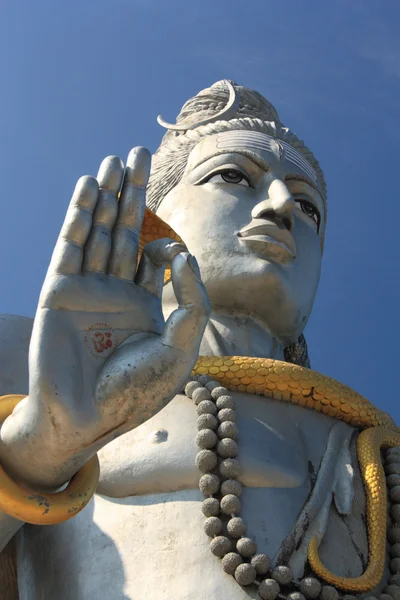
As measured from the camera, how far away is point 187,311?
357cm

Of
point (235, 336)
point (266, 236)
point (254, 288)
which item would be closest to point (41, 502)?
point (235, 336)

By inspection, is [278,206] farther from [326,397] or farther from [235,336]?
[326,397]

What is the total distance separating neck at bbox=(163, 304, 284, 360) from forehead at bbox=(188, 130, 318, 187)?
992mm

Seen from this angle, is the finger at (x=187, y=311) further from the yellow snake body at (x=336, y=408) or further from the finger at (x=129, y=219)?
the yellow snake body at (x=336, y=408)

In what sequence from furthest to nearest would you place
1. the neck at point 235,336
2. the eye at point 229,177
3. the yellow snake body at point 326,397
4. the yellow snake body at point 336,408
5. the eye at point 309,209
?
the eye at point 309,209 → the eye at point 229,177 → the neck at point 235,336 → the yellow snake body at point 326,397 → the yellow snake body at point 336,408

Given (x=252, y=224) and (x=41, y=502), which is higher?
(x=252, y=224)

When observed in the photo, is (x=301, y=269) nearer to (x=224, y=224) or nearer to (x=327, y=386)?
(x=224, y=224)

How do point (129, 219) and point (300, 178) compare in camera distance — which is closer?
point (129, 219)

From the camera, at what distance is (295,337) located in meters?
6.04

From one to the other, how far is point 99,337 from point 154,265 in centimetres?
41

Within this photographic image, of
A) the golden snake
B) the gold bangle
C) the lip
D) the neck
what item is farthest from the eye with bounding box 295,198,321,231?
the gold bangle

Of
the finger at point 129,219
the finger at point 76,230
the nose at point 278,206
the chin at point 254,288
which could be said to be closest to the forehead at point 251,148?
the nose at point 278,206

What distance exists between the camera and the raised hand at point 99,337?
3436 mm

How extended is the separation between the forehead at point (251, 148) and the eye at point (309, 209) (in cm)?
15
